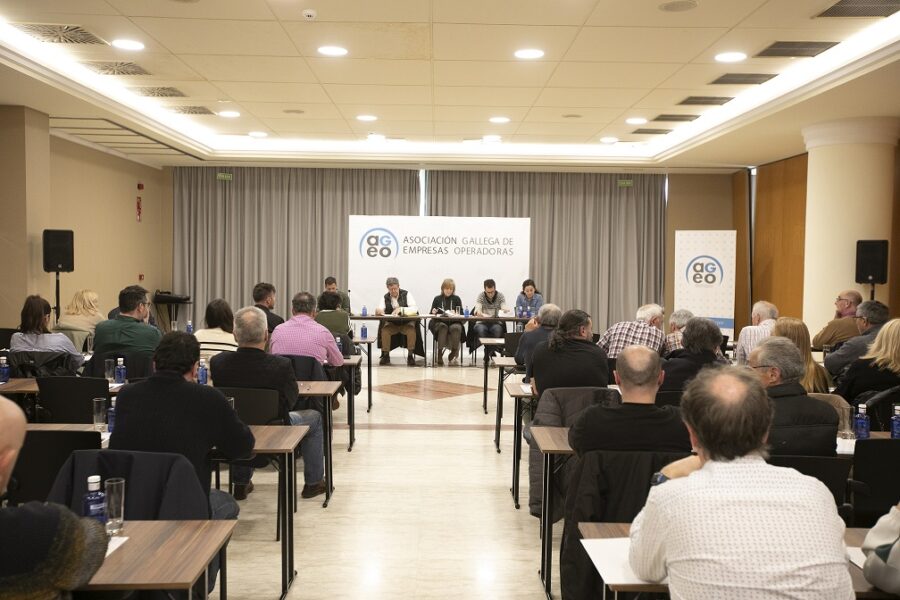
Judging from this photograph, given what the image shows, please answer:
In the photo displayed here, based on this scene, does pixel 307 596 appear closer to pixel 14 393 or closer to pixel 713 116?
pixel 14 393

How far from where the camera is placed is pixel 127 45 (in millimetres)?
6699

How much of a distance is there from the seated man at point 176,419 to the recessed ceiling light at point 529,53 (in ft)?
14.7

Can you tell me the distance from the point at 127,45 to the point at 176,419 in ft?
15.6

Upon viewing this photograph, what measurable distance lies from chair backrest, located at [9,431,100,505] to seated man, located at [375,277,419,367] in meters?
8.29

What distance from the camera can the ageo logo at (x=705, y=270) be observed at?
12.3 m

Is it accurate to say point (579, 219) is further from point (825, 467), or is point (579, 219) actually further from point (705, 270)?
point (825, 467)

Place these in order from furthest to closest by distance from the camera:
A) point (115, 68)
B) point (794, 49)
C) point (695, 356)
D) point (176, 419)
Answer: point (115, 68), point (794, 49), point (695, 356), point (176, 419)

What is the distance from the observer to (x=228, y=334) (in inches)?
236

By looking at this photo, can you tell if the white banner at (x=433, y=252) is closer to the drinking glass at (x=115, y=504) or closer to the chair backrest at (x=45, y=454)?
the chair backrest at (x=45, y=454)

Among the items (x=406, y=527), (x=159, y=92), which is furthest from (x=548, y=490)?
(x=159, y=92)

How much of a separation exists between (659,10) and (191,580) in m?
4.92

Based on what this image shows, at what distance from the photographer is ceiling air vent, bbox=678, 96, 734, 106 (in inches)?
338

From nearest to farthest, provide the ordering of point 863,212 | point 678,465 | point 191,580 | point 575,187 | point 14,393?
point 191,580, point 678,465, point 14,393, point 863,212, point 575,187

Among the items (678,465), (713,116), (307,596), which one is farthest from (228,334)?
(713,116)
